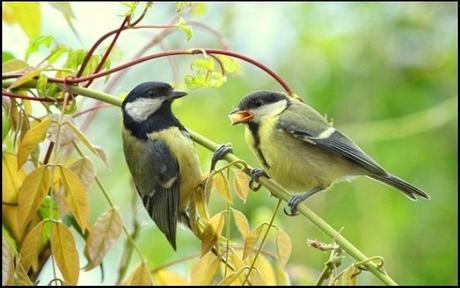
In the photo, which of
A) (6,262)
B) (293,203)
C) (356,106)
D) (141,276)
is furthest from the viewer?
(356,106)

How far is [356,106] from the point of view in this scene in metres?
2.37

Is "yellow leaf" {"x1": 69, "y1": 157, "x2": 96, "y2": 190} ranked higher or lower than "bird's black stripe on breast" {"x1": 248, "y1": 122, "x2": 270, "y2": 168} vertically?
higher

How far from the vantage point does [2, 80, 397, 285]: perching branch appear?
2.89ft

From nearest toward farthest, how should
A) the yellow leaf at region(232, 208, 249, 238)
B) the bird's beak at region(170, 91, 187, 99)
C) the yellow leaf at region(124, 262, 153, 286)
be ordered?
the yellow leaf at region(232, 208, 249, 238), the yellow leaf at region(124, 262, 153, 286), the bird's beak at region(170, 91, 187, 99)

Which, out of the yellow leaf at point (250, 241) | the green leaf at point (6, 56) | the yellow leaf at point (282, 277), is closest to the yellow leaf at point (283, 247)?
the yellow leaf at point (250, 241)

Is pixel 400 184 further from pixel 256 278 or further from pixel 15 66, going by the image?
pixel 15 66

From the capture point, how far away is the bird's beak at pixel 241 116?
1.22m

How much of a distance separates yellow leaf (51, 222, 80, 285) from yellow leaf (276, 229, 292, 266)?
198 millimetres

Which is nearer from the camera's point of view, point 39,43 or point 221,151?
point 221,151

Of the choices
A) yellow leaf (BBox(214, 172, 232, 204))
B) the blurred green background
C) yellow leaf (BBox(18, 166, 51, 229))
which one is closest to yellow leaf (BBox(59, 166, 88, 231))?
yellow leaf (BBox(18, 166, 51, 229))

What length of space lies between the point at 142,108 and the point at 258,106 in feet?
0.54

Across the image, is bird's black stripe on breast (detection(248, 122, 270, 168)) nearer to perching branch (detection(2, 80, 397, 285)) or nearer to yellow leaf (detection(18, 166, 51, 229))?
perching branch (detection(2, 80, 397, 285))

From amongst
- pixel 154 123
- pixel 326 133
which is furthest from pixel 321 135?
pixel 154 123

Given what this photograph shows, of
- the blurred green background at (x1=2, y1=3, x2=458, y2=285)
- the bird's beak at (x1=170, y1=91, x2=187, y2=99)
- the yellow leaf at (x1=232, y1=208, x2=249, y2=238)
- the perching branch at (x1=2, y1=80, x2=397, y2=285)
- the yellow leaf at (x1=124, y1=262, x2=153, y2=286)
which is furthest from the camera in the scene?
the blurred green background at (x1=2, y1=3, x2=458, y2=285)
